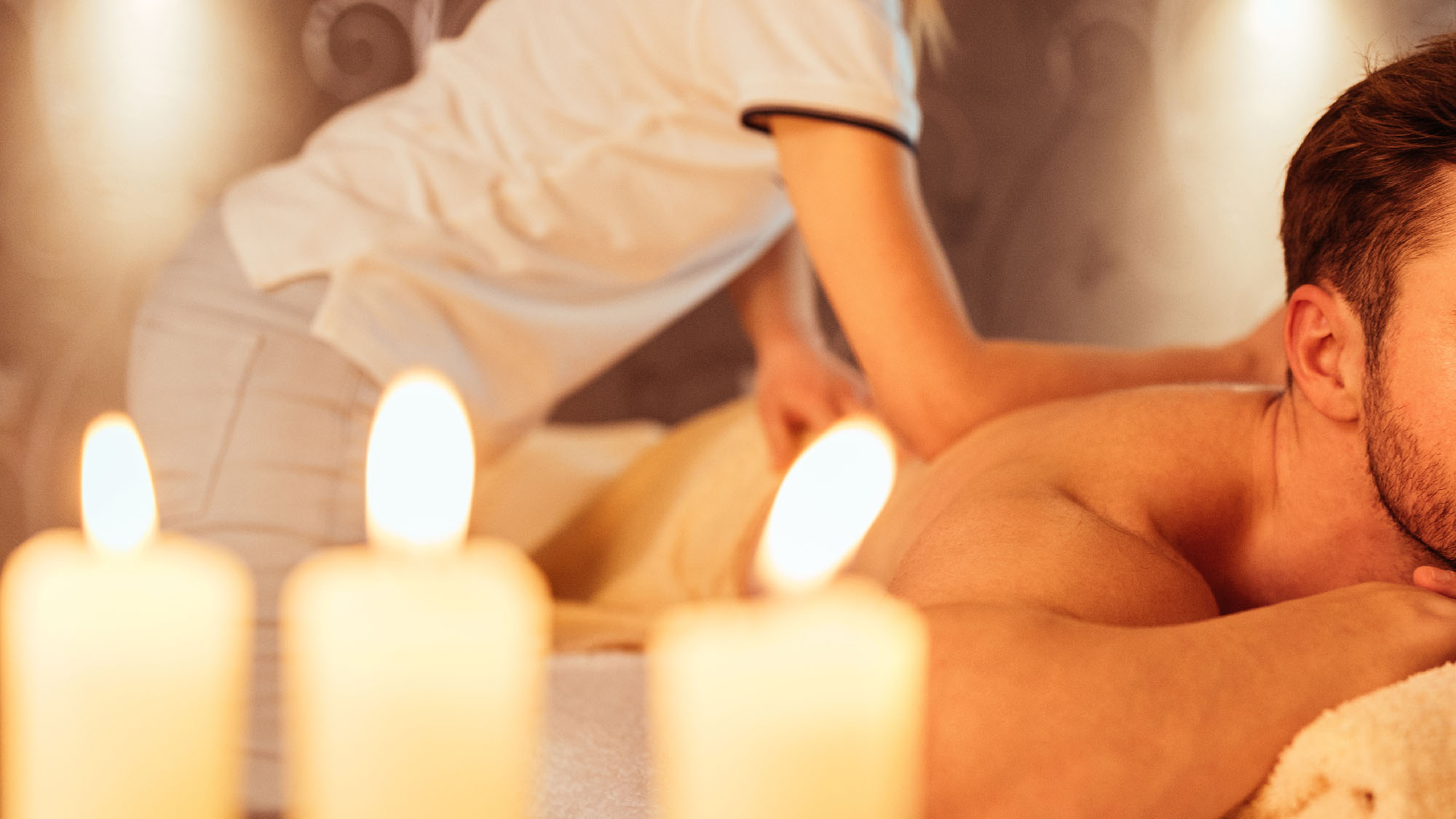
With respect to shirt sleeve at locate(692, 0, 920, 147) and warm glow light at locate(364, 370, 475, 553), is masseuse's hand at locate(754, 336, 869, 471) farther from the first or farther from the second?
warm glow light at locate(364, 370, 475, 553)

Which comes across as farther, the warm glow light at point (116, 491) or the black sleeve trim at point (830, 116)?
the black sleeve trim at point (830, 116)

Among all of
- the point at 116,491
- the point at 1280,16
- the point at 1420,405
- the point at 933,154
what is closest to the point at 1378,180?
the point at 1420,405

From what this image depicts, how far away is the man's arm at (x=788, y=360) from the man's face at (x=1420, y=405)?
58 centimetres

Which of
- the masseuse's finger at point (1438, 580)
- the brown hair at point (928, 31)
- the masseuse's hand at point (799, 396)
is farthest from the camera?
the brown hair at point (928, 31)

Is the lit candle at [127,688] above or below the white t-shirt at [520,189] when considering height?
above

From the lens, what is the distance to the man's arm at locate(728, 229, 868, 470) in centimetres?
132

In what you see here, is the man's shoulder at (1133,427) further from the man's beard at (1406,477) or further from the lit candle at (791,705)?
the lit candle at (791,705)

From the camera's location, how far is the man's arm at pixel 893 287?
3.17 feet

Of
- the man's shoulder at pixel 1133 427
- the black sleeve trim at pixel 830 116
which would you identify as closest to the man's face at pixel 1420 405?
the man's shoulder at pixel 1133 427

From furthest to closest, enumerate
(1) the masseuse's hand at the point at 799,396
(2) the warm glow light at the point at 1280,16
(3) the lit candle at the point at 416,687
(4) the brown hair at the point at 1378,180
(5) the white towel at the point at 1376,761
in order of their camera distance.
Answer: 1. (2) the warm glow light at the point at 1280,16
2. (1) the masseuse's hand at the point at 799,396
3. (4) the brown hair at the point at 1378,180
4. (5) the white towel at the point at 1376,761
5. (3) the lit candle at the point at 416,687

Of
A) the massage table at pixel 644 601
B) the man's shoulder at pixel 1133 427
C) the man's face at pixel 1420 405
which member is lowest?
the massage table at pixel 644 601

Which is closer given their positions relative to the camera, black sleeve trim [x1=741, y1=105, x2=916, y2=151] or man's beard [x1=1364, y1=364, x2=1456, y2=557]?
man's beard [x1=1364, y1=364, x2=1456, y2=557]

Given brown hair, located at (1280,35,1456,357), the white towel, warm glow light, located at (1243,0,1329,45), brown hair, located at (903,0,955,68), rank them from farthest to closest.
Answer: warm glow light, located at (1243,0,1329,45) < brown hair, located at (903,0,955,68) < brown hair, located at (1280,35,1456,357) < the white towel

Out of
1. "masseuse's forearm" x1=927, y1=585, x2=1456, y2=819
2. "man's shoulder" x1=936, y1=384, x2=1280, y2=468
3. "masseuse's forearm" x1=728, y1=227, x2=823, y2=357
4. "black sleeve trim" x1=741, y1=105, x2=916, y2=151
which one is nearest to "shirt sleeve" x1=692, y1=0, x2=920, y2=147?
"black sleeve trim" x1=741, y1=105, x2=916, y2=151
